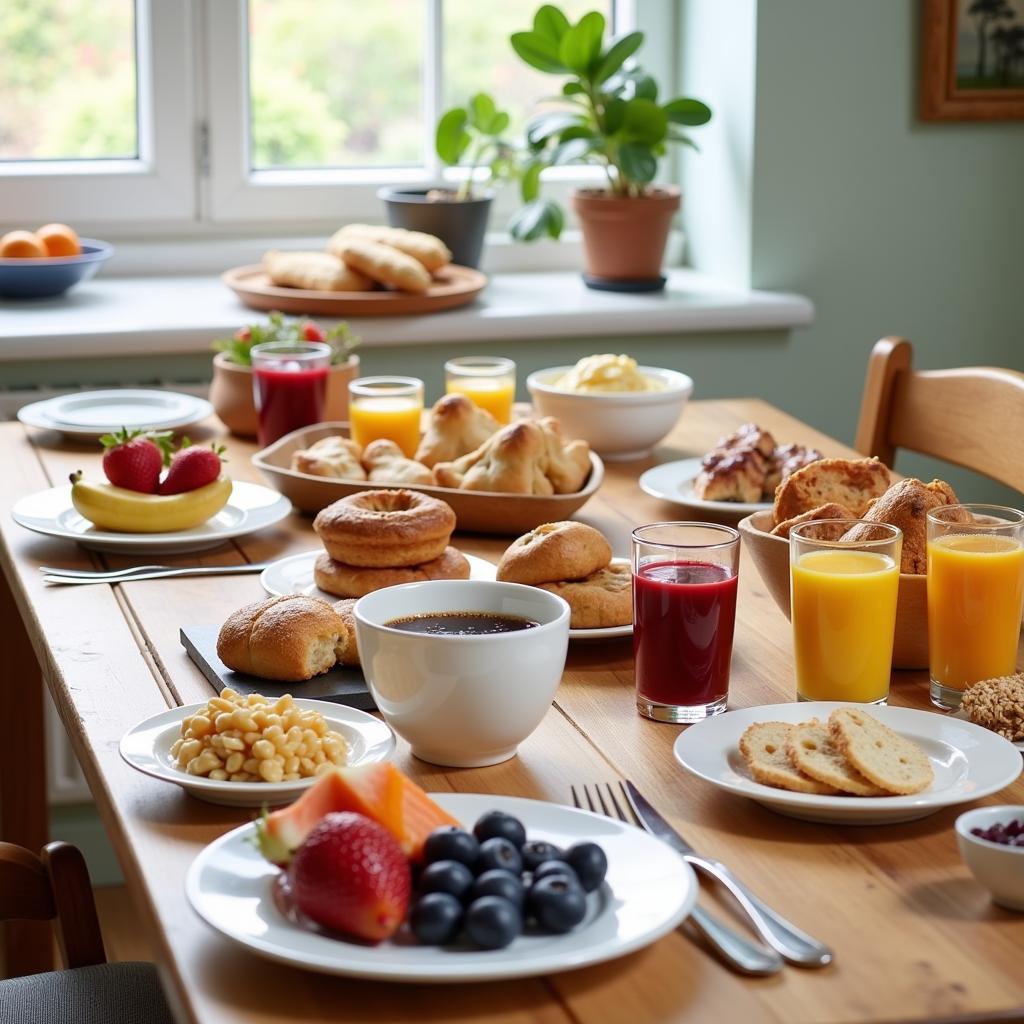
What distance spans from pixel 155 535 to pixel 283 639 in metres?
0.46

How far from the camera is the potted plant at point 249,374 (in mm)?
2012

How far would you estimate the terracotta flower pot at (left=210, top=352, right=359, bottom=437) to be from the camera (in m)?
2.01

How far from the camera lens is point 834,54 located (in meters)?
2.91

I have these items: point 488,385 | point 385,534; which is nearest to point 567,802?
point 385,534

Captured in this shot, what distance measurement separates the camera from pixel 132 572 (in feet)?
4.93

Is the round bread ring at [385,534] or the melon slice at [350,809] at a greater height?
the round bread ring at [385,534]

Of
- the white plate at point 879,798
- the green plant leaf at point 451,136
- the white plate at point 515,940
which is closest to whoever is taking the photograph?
the white plate at point 515,940

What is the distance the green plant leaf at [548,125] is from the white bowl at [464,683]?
75.8 inches

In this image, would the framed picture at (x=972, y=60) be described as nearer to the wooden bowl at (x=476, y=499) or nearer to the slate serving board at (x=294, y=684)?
the wooden bowl at (x=476, y=499)

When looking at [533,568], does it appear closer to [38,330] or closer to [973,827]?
[973,827]

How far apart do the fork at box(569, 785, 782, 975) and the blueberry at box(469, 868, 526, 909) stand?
4.2 inches

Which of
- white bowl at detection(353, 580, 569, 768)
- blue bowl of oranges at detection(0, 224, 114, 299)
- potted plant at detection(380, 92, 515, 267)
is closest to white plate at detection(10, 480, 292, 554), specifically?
white bowl at detection(353, 580, 569, 768)

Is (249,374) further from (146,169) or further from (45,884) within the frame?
(146,169)

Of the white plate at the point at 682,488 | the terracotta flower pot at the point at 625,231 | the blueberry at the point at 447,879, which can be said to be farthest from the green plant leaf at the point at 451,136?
the blueberry at the point at 447,879
